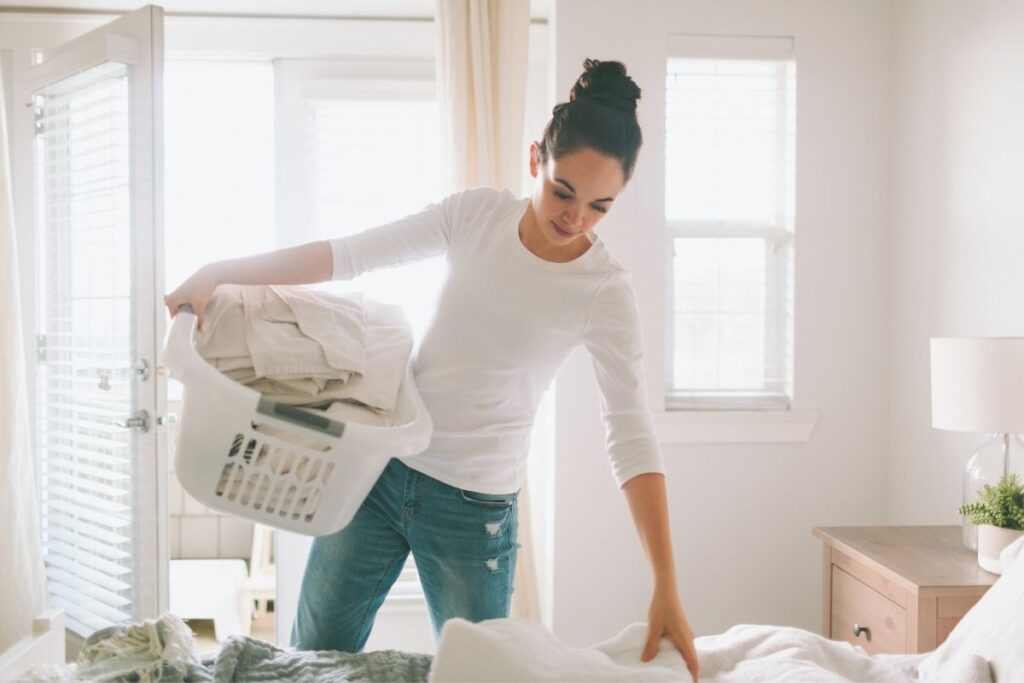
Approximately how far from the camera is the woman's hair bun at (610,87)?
1445mm

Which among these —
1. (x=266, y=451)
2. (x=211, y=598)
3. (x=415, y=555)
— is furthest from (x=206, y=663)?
(x=211, y=598)

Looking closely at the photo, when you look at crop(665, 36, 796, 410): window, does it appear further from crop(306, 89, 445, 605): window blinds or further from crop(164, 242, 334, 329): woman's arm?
crop(164, 242, 334, 329): woman's arm

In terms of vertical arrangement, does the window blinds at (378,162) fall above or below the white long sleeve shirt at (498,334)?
above

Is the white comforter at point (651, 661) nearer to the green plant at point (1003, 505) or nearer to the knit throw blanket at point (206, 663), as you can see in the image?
the knit throw blanket at point (206, 663)

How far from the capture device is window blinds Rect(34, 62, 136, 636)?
2.78 metres

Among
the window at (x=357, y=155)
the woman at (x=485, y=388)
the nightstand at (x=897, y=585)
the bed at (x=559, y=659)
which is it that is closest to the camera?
the bed at (x=559, y=659)

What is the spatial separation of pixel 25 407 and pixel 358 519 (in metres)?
1.63

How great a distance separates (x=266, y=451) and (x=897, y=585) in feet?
5.14

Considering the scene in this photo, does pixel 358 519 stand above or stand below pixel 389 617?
above

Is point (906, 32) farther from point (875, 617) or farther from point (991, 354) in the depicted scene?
point (875, 617)

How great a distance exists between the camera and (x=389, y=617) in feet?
10.6

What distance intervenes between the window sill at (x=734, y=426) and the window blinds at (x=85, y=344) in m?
1.64

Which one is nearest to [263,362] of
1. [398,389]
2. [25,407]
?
[398,389]

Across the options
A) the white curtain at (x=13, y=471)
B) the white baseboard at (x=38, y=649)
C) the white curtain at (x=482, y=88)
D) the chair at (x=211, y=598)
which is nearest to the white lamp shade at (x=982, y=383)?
the white curtain at (x=482, y=88)
